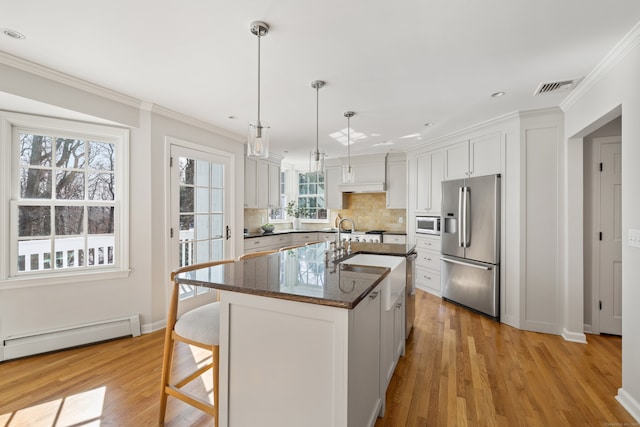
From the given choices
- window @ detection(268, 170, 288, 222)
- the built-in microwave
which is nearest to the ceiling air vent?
the built-in microwave

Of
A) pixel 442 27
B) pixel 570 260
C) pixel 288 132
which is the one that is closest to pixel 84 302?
pixel 288 132

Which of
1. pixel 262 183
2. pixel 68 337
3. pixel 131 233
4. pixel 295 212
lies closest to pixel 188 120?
pixel 131 233

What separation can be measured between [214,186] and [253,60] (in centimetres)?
209

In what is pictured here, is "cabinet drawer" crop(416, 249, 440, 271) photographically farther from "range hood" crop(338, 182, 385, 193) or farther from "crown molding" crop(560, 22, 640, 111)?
"crown molding" crop(560, 22, 640, 111)

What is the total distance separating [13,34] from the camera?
1.83 metres

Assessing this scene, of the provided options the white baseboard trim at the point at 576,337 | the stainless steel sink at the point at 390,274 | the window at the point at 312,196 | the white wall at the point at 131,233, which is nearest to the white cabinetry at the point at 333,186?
the window at the point at 312,196

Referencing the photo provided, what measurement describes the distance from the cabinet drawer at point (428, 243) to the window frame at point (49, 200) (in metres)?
3.97

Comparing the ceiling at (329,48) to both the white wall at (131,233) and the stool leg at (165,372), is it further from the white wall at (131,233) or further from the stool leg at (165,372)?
the stool leg at (165,372)

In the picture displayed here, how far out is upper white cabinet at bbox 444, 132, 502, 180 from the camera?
11.2ft

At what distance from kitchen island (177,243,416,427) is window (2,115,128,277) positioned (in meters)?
2.02

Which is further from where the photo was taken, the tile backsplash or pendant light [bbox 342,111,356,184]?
the tile backsplash

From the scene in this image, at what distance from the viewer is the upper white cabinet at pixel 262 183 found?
4684 millimetres

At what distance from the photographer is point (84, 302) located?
272 cm

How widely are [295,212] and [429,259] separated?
3.10m
